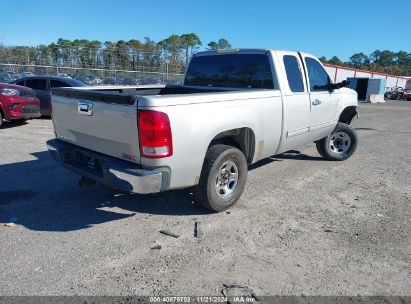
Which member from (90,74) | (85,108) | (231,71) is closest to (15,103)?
(85,108)

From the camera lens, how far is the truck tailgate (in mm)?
3301

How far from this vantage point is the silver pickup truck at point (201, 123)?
3.30 metres

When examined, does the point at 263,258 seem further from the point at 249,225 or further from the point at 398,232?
the point at 398,232

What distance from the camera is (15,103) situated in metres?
9.22

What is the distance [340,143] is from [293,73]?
2.63m

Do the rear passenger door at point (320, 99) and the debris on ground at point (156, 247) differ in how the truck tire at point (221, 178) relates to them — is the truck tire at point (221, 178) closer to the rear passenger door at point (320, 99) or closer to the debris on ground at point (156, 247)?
the debris on ground at point (156, 247)

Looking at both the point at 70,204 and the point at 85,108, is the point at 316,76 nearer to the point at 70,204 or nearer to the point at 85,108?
the point at 85,108

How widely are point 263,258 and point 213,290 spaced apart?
71cm

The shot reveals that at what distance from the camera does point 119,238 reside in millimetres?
3570

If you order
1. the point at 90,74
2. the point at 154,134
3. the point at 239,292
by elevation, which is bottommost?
the point at 239,292

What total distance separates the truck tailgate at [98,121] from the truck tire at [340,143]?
4728mm

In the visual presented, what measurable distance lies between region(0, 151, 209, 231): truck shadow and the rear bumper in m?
0.58

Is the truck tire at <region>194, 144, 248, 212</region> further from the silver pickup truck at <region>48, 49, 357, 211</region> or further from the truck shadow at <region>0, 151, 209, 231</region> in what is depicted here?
the truck shadow at <region>0, 151, 209, 231</region>

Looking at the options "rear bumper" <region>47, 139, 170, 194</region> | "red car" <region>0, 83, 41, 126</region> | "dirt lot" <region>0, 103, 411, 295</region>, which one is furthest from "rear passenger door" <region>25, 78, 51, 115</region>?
"rear bumper" <region>47, 139, 170, 194</region>
